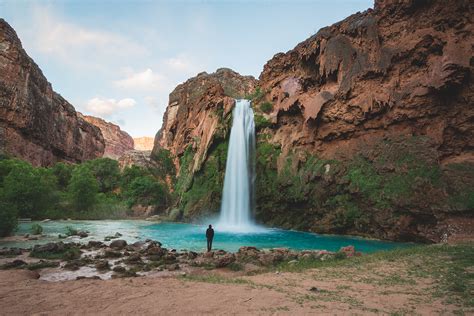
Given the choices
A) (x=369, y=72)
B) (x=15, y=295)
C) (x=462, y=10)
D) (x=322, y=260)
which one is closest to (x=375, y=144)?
(x=369, y=72)

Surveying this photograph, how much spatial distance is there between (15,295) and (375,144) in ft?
90.8

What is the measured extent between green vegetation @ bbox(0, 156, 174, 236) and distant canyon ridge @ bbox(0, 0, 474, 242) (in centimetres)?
1160

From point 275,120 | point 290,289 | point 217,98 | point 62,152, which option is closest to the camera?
point 290,289

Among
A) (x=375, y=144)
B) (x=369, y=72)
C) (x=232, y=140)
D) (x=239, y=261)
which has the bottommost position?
(x=239, y=261)

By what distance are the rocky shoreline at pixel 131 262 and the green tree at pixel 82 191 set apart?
3017 centimetres

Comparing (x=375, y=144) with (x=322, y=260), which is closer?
(x=322, y=260)

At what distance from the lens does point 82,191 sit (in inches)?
1779

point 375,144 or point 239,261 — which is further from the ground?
point 375,144

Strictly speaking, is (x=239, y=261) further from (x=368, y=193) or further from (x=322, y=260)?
(x=368, y=193)

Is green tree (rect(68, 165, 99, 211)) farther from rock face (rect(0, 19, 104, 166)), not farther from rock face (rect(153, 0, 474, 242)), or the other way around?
rock face (rect(0, 19, 104, 166))

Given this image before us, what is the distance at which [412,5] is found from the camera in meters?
27.5

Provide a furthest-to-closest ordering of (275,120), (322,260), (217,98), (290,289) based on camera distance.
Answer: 1. (217,98)
2. (275,120)
3. (322,260)
4. (290,289)

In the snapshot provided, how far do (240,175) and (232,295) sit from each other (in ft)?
99.5

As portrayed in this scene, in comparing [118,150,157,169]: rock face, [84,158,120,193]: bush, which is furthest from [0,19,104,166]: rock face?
[118,150,157,169]: rock face
